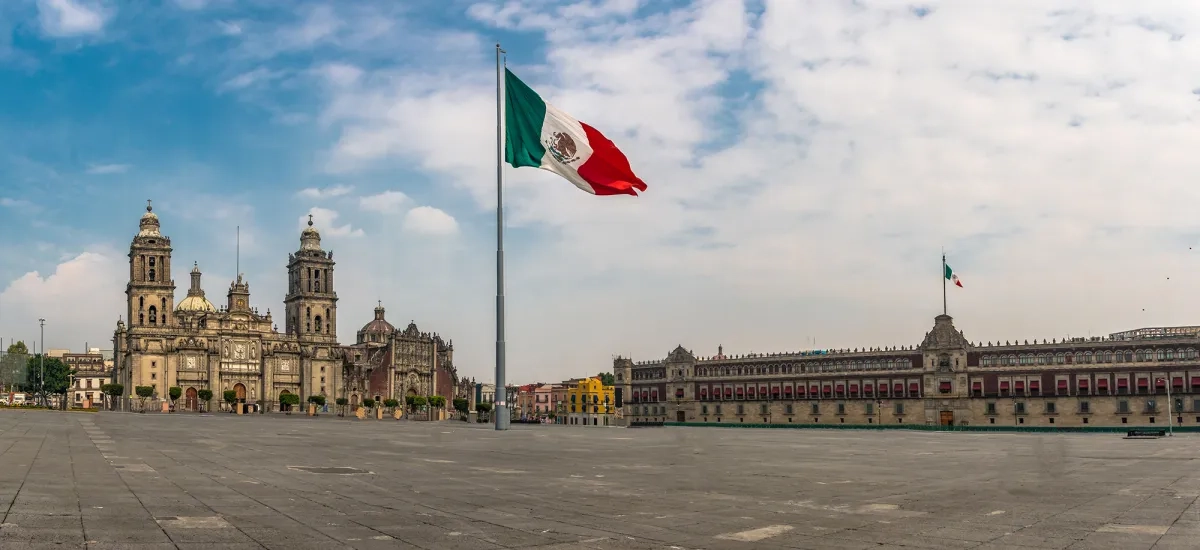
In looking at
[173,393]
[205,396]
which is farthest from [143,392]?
[205,396]

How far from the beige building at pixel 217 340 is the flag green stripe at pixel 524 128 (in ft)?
391

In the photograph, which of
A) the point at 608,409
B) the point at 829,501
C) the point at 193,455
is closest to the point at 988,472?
the point at 829,501

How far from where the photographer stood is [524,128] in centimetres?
2744

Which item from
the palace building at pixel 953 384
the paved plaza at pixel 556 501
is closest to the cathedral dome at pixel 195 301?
the palace building at pixel 953 384

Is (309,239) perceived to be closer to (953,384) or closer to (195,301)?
(195,301)

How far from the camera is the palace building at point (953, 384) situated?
116 m

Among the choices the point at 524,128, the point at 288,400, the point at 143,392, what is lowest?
the point at 288,400

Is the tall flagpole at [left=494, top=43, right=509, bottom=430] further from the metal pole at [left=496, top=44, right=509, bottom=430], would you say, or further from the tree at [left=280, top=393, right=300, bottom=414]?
the tree at [left=280, top=393, right=300, bottom=414]

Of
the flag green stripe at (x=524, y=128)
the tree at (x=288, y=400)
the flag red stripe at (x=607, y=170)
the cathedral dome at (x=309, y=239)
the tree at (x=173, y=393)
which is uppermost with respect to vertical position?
the cathedral dome at (x=309, y=239)

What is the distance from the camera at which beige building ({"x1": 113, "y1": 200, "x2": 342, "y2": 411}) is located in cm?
13488

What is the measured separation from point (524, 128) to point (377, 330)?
149750 mm

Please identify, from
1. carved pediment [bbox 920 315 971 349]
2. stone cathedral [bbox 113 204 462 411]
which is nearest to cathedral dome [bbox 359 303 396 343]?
stone cathedral [bbox 113 204 462 411]

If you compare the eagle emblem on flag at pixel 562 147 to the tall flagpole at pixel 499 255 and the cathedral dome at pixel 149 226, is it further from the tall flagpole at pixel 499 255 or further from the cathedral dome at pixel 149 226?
the cathedral dome at pixel 149 226

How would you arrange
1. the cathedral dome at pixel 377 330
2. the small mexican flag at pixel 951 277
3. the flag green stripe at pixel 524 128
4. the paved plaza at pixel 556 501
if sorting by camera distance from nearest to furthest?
the paved plaza at pixel 556 501, the flag green stripe at pixel 524 128, the small mexican flag at pixel 951 277, the cathedral dome at pixel 377 330
